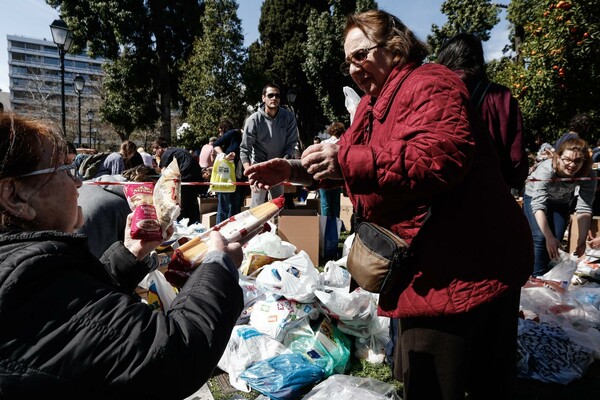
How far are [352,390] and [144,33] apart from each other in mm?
19767

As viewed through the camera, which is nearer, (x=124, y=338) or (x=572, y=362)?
(x=124, y=338)

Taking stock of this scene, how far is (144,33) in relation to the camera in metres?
18.2

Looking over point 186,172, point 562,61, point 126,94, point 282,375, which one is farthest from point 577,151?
point 126,94

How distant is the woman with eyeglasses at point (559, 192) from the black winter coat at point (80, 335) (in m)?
3.35

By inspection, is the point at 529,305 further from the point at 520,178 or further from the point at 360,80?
the point at 360,80

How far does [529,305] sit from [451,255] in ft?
8.42

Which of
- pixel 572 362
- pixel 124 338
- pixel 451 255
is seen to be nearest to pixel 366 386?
pixel 451 255

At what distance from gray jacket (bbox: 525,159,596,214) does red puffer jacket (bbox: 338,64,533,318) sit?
2.53 metres

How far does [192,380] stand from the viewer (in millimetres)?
878

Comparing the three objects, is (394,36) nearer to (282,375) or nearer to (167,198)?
(167,198)

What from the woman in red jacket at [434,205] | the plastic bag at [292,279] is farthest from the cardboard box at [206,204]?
the woman in red jacket at [434,205]

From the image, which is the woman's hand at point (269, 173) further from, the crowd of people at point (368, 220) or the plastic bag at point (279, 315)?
the plastic bag at point (279, 315)

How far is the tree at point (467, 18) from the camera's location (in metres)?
18.1

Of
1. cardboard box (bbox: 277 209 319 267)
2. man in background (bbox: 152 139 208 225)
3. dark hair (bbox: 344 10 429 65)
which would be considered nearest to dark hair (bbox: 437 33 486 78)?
dark hair (bbox: 344 10 429 65)
